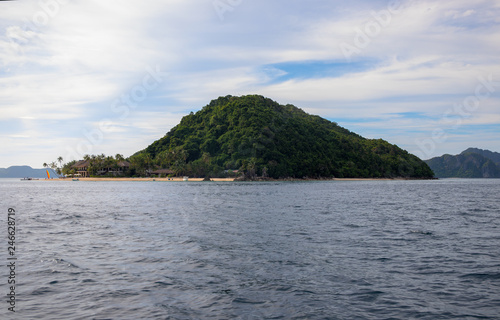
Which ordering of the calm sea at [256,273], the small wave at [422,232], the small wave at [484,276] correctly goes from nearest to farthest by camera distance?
the calm sea at [256,273]
the small wave at [484,276]
the small wave at [422,232]

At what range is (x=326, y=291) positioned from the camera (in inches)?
526

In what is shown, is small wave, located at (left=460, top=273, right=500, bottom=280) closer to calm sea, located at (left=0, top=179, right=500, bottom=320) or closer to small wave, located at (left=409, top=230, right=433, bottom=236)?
calm sea, located at (left=0, top=179, right=500, bottom=320)

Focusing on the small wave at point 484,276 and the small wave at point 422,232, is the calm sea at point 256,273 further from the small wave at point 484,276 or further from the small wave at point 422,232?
the small wave at point 422,232

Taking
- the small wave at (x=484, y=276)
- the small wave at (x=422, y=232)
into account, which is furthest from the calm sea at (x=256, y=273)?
the small wave at (x=422, y=232)

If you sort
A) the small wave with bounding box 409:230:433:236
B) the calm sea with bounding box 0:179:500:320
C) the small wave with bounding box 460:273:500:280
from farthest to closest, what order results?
1. the small wave with bounding box 409:230:433:236
2. the small wave with bounding box 460:273:500:280
3. the calm sea with bounding box 0:179:500:320

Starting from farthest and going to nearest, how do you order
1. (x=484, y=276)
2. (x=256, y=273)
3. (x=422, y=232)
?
(x=422, y=232) < (x=256, y=273) < (x=484, y=276)

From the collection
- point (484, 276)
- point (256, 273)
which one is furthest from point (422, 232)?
point (256, 273)

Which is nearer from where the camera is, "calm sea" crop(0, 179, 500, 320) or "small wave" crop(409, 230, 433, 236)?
"calm sea" crop(0, 179, 500, 320)

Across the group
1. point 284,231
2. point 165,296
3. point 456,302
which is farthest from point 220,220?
point 456,302

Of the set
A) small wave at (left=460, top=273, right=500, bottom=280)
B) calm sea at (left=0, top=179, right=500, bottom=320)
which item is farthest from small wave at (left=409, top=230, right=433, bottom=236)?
small wave at (left=460, top=273, right=500, bottom=280)

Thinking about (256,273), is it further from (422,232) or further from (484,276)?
(422,232)

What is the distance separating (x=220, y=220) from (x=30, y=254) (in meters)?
18.0

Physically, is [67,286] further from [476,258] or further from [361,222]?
[361,222]

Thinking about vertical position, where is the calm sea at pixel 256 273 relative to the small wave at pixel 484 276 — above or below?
above
